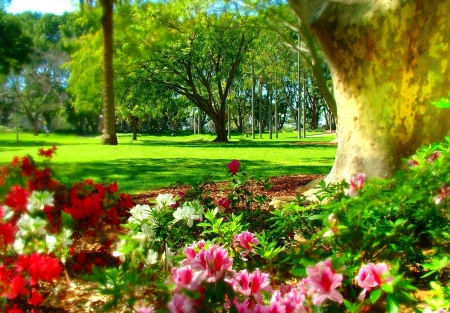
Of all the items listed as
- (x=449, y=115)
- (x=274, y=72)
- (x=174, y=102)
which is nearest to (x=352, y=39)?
(x=449, y=115)

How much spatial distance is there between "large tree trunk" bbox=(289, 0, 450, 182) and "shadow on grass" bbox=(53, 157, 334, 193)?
2229 millimetres

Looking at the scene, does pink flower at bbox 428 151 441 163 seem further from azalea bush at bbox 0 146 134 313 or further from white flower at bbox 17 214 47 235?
white flower at bbox 17 214 47 235

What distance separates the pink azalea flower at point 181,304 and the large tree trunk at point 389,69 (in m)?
3.28

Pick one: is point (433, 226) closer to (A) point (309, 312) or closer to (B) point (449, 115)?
(A) point (309, 312)

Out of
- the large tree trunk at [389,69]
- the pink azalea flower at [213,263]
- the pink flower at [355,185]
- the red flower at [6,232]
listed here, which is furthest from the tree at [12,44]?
the large tree trunk at [389,69]

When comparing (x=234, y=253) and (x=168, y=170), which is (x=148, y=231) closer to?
(x=234, y=253)

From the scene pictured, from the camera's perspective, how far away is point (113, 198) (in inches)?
124

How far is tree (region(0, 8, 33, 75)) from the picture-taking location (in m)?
2.16

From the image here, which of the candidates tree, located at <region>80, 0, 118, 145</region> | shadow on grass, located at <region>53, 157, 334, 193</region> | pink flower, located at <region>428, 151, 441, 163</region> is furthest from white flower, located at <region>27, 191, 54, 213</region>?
shadow on grass, located at <region>53, 157, 334, 193</region>

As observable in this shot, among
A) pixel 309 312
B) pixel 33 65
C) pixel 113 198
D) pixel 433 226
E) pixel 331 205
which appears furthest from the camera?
pixel 113 198

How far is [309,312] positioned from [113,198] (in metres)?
2.09

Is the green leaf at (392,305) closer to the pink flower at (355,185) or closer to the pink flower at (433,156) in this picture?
the pink flower at (355,185)

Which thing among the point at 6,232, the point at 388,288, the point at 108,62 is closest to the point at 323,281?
the point at 388,288

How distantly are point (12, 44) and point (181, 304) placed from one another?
1604 millimetres
